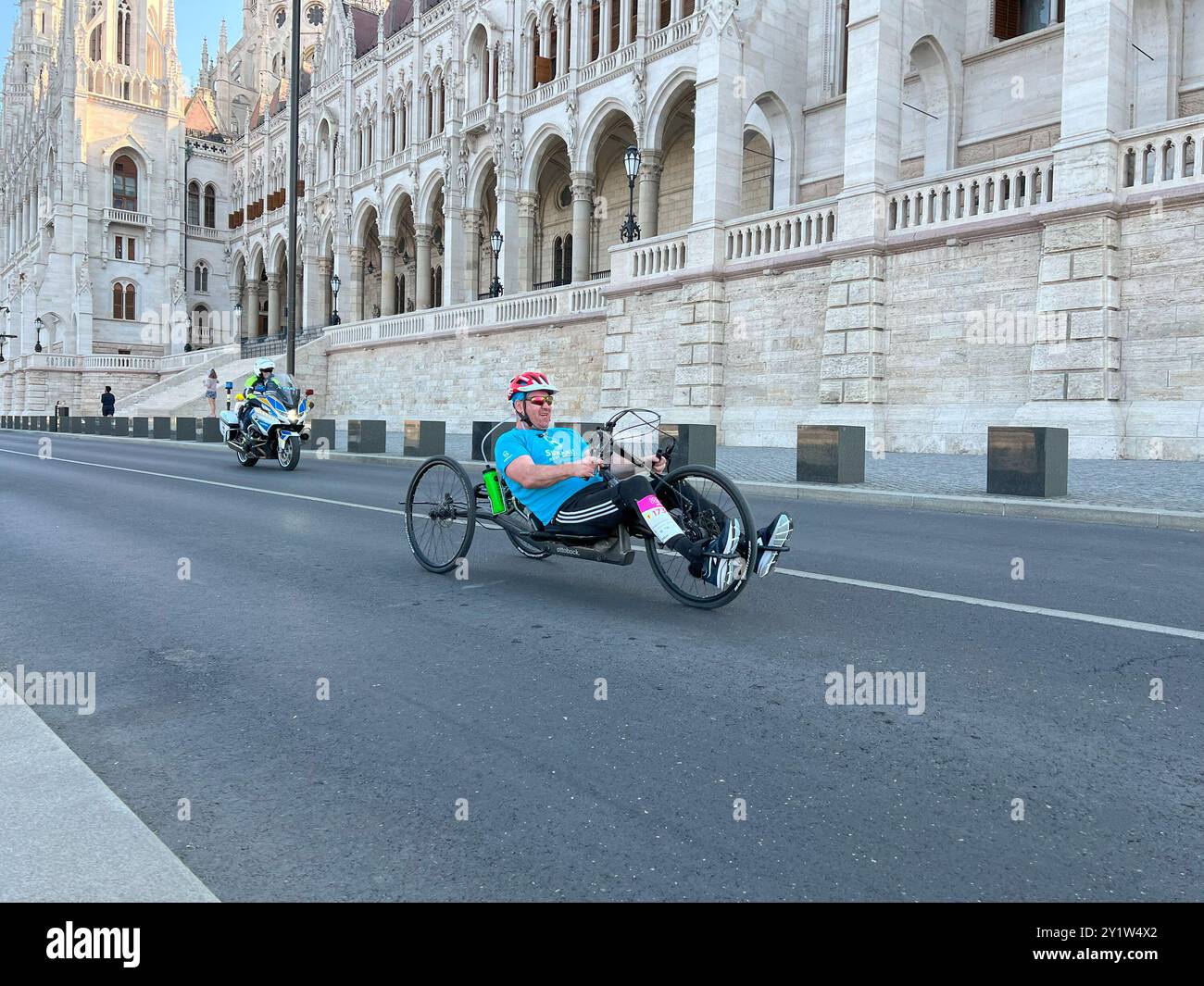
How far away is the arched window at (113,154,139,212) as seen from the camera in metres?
65.4

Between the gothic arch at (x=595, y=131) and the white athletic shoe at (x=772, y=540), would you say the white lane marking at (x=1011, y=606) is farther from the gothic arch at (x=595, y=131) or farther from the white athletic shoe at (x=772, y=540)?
the gothic arch at (x=595, y=131)

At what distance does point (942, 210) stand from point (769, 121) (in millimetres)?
10379

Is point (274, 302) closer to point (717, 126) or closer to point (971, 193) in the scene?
point (717, 126)

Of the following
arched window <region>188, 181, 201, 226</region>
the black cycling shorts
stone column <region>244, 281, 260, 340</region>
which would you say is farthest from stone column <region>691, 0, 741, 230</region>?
arched window <region>188, 181, 201, 226</region>

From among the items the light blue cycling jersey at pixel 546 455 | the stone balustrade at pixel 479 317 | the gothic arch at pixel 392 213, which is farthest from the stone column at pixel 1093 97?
the gothic arch at pixel 392 213

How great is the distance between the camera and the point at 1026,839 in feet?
7.64

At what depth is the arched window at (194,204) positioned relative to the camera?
67.8 m

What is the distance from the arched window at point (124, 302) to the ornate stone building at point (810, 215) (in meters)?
29.0

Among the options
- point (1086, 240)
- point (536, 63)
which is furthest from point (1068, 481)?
point (536, 63)

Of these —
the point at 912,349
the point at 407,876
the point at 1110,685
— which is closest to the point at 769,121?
the point at 912,349

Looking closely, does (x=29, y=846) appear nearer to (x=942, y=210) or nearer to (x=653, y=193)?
(x=942, y=210)

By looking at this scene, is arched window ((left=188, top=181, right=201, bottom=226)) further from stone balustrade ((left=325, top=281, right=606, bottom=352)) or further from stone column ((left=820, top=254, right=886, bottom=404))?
stone column ((left=820, top=254, right=886, bottom=404))
